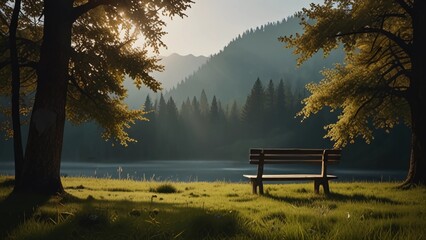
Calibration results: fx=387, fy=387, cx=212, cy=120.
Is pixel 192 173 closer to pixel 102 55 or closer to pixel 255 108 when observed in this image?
pixel 102 55

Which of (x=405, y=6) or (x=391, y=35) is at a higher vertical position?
(x=405, y=6)

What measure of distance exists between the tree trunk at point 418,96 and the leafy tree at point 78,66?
27.5 ft

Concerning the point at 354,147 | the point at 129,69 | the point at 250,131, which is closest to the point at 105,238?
the point at 129,69

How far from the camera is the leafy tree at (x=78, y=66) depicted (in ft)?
35.1

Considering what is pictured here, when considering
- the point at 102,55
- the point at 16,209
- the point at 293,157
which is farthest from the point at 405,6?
the point at 16,209

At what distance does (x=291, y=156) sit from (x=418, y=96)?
530cm

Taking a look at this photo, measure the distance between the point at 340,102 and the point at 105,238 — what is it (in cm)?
1190

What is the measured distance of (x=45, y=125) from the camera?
10.7 meters

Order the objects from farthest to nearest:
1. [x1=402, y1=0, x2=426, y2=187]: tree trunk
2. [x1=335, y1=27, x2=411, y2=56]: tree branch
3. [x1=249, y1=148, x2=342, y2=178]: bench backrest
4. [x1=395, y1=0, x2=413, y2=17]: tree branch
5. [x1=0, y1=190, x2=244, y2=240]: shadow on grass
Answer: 1. [x1=335, y1=27, x2=411, y2=56]: tree branch
2. [x1=395, y1=0, x2=413, y2=17]: tree branch
3. [x1=402, y1=0, x2=426, y2=187]: tree trunk
4. [x1=249, y1=148, x2=342, y2=178]: bench backrest
5. [x1=0, y1=190, x2=244, y2=240]: shadow on grass

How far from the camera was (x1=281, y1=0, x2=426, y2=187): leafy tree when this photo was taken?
541 inches

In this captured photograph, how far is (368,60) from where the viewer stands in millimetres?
16078

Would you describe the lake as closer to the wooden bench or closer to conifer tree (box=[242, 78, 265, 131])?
the wooden bench


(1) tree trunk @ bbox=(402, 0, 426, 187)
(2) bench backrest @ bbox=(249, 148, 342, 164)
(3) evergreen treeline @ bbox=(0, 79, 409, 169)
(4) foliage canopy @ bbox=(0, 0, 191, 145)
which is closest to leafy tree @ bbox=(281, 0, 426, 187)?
(1) tree trunk @ bbox=(402, 0, 426, 187)

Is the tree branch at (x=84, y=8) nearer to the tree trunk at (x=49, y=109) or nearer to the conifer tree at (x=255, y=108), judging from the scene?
the tree trunk at (x=49, y=109)
